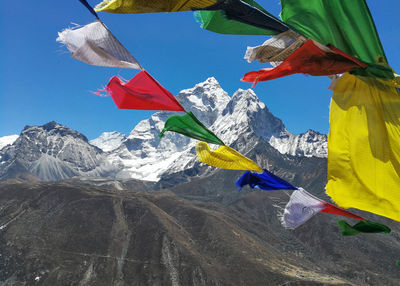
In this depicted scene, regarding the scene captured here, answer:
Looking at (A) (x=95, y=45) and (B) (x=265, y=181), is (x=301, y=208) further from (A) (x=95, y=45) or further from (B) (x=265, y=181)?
(A) (x=95, y=45)

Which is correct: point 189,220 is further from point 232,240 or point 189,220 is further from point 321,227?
point 321,227

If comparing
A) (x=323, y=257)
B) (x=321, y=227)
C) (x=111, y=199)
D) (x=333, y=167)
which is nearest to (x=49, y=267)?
(x=111, y=199)

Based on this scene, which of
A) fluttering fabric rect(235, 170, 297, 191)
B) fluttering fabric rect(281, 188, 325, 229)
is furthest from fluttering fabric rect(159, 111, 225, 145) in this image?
fluttering fabric rect(281, 188, 325, 229)

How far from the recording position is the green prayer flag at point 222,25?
12.2 ft

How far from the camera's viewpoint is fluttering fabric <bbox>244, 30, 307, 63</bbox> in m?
3.95

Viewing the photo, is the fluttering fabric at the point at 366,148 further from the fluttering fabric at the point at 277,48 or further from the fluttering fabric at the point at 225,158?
the fluttering fabric at the point at 225,158

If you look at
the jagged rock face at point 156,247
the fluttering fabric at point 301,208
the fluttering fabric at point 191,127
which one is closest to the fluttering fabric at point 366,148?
the fluttering fabric at point 301,208

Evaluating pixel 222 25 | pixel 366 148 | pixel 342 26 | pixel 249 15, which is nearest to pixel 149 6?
pixel 222 25

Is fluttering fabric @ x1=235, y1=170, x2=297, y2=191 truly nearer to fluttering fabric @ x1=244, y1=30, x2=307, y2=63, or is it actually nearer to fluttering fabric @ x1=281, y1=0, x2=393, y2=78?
fluttering fabric @ x1=244, y1=30, x2=307, y2=63

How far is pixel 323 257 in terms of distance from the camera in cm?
7244

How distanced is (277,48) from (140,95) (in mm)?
2298

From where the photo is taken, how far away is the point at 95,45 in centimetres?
414

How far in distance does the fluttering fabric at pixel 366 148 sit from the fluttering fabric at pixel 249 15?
1.15 metres

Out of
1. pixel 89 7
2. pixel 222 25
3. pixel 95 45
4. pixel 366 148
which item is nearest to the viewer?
pixel 89 7
